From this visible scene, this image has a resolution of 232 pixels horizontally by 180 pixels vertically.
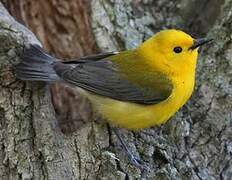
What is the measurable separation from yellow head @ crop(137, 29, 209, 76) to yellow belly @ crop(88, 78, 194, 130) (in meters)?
0.15

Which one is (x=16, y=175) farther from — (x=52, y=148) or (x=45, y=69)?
(x=45, y=69)

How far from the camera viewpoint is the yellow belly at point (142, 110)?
3998mm

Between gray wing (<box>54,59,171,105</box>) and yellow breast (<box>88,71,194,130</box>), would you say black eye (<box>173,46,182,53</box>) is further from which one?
gray wing (<box>54,59,171,105</box>)

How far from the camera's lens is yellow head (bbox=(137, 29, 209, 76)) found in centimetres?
400

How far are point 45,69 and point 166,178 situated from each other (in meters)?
1.35

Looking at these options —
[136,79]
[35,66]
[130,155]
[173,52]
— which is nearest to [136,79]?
[136,79]

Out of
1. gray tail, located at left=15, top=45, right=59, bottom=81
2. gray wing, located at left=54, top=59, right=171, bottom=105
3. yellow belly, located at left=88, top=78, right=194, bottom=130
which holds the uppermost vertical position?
gray tail, located at left=15, top=45, right=59, bottom=81

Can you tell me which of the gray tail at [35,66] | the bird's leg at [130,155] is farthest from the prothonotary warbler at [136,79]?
the bird's leg at [130,155]

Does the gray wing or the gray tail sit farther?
the gray wing

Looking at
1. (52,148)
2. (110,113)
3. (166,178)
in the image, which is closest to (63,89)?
(110,113)

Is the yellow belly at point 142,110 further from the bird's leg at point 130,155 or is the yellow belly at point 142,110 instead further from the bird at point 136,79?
the bird's leg at point 130,155

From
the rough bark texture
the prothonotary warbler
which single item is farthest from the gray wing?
the rough bark texture

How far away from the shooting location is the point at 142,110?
403 centimetres

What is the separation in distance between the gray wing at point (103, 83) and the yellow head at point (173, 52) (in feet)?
0.83
